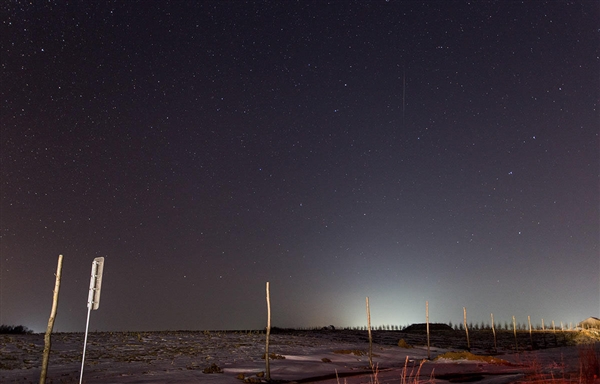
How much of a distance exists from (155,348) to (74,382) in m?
12.4

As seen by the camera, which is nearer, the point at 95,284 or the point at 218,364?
the point at 95,284

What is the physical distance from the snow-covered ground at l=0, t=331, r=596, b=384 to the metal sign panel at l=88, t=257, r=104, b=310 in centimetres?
566

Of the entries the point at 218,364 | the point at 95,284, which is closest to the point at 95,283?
the point at 95,284

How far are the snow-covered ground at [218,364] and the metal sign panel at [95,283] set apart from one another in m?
5.66

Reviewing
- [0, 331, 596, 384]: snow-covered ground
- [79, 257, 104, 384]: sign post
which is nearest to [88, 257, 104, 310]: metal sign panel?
[79, 257, 104, 384]: sign post

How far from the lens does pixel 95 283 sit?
13.3 metres

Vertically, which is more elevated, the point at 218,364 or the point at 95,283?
the point at 95,283

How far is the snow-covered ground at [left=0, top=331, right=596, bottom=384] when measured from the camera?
61.7ft

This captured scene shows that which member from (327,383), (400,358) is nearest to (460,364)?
(400,358)

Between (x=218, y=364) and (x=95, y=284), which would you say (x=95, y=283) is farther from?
(x=218, y=364)

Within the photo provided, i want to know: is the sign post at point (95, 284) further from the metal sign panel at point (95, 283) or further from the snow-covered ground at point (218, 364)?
the snow-covered ground at point (218, 364)

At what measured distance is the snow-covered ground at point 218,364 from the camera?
61.7ft

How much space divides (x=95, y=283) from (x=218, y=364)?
1169 centimetres

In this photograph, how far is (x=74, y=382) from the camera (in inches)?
666
